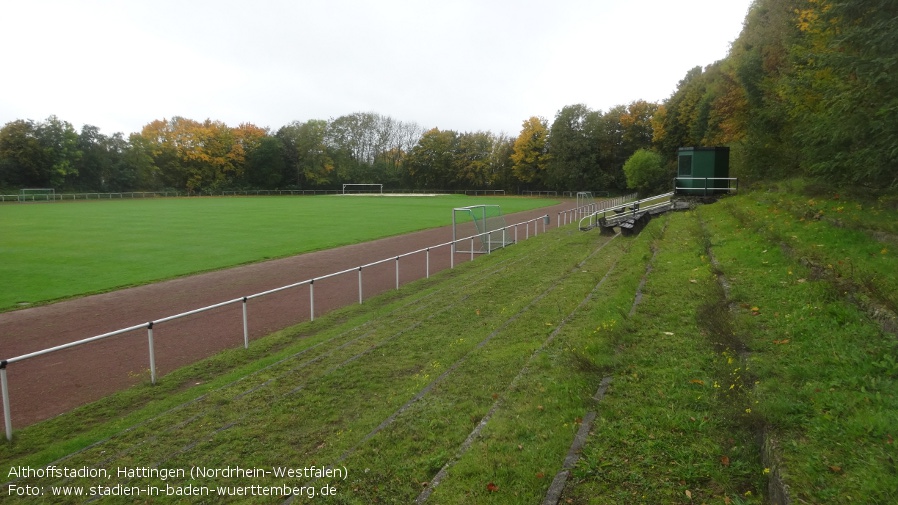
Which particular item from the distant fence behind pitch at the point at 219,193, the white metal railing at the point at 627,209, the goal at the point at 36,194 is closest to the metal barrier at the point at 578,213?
the white metal railing at the point at 627,209

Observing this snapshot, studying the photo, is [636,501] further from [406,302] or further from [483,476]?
[406,302]

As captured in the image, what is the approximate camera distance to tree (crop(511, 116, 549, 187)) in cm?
8312

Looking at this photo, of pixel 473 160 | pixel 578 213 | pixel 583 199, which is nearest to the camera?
pixel 578 213

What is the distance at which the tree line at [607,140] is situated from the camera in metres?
12.9

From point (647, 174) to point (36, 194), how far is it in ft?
230

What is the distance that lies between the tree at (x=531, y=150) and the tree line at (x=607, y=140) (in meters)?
0.22

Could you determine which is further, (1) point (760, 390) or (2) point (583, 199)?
(2) point (583, 199)

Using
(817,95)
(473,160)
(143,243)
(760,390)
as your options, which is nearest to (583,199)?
(817,95)

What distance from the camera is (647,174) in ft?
172

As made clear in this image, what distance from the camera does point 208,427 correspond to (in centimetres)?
610

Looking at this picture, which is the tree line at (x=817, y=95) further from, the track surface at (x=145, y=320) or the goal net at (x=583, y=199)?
the track surface at (x=145, y=320)

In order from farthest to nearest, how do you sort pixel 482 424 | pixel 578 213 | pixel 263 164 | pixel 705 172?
pixel 263 164, pixel 578 213, pixel 705 172, pixel 482 424

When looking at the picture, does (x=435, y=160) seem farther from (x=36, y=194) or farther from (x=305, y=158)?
(x=36, y=194)

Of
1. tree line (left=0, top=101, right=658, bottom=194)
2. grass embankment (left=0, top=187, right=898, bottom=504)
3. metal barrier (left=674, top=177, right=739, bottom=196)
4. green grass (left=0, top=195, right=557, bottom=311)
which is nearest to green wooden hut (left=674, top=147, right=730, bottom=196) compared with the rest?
metal barrier (left=674, top=177, right=739, bottom=196)
